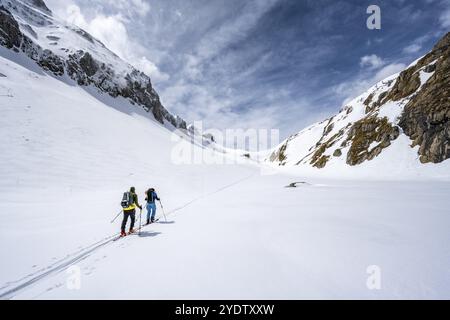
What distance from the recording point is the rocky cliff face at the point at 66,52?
1770 inches

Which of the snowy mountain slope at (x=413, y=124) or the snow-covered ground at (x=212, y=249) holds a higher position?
the snowy mountain slope at (x=413, y=124)

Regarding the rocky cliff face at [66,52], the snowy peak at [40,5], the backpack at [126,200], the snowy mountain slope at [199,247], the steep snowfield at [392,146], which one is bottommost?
the snowy mountain slope at [199,247]

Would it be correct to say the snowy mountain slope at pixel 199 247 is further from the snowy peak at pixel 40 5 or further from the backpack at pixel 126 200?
the snowy peak at pixel 40 5

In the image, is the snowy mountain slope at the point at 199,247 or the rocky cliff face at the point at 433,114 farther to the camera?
the rocky cliff face at the point at 433,114

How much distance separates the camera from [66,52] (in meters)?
57.6

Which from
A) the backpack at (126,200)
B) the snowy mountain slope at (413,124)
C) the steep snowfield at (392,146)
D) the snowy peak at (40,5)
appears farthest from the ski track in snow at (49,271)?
the snowy peak at (40,5)

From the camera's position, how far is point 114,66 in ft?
243

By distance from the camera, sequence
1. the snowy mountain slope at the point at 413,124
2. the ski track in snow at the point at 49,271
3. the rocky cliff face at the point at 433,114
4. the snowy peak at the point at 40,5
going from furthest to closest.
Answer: the snowy peak at the point at 40,5 < the snowy mountain slope at the point at 413,124 < the rocky cliff face at the point at 433,114 < the ski track in snow at the point at 49,271

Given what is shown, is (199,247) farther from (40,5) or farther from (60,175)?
(40,5)

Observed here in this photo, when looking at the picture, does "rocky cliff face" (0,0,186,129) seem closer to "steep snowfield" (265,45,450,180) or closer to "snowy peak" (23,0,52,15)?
"snowy peak" (23,0,52,15)

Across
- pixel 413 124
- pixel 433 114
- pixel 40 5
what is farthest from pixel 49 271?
pixel 40 5

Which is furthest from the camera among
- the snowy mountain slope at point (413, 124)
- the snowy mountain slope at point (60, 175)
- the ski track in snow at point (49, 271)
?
the snowy mountain slope at point (413, 124)

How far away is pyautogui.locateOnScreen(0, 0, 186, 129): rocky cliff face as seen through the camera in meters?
45.0
